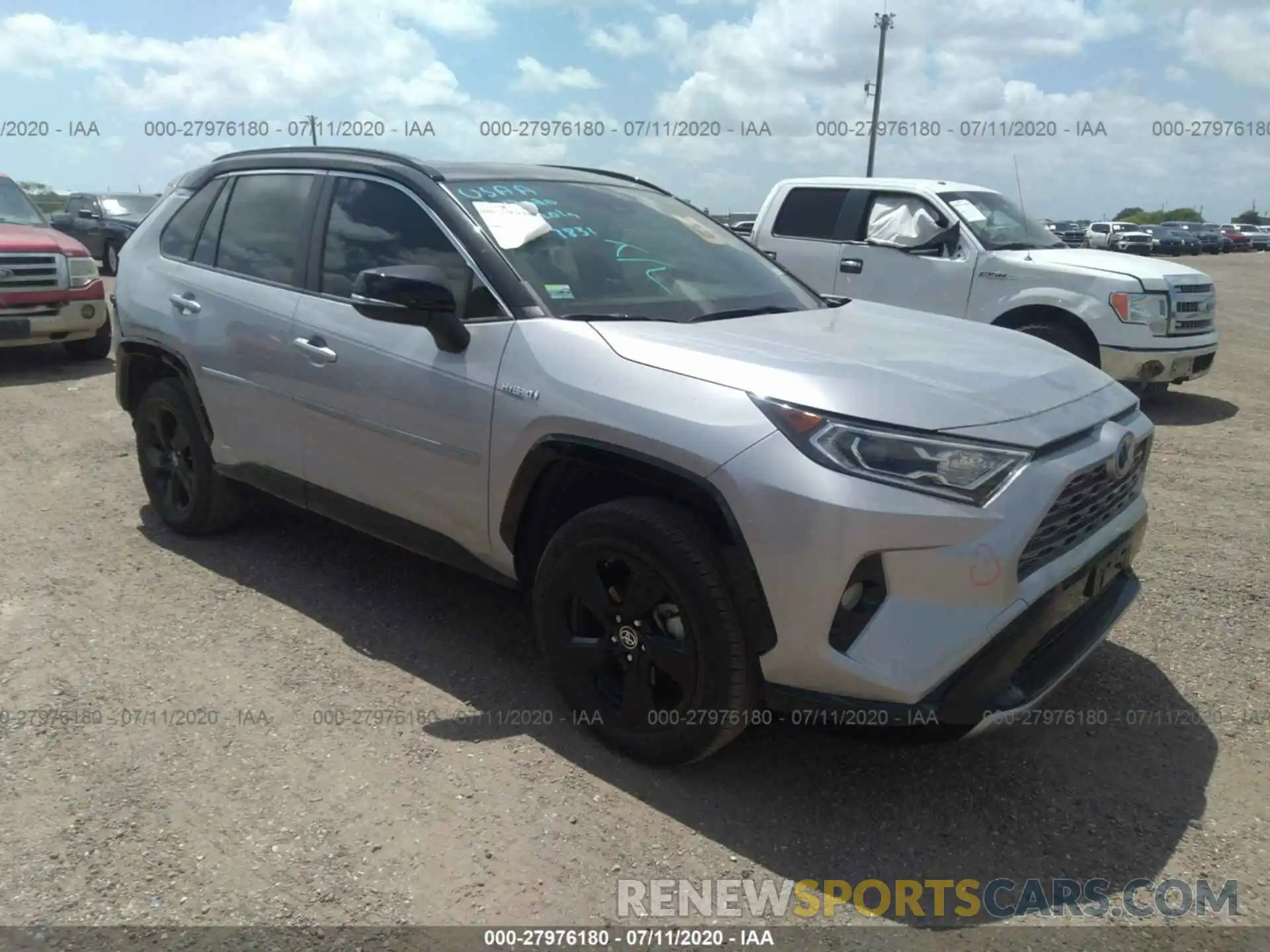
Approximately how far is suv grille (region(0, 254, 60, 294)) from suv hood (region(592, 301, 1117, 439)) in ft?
26.4

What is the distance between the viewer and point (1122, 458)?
3062 millimetres

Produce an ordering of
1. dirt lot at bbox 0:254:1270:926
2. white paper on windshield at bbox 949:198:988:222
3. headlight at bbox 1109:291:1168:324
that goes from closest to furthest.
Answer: dirt lot at bbox 0:254:1270:926 < headlight at bbox 1109:291:1168:324 < white paper on windshield at bbox 949:198:988:222

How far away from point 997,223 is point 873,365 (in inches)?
259

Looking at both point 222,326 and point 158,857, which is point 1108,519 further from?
point 222,326

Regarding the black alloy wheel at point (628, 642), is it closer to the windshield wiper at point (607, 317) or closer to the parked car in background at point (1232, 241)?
the windshield wiper at point (607, 317)

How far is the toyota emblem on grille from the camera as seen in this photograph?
3.00m

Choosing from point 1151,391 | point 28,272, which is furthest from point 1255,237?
Answer: point 28,272

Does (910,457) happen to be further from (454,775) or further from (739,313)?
(454,775)

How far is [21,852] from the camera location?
2805 mm

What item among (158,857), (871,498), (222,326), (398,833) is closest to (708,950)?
(398,833)

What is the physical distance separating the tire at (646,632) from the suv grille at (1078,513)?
81 centimetres

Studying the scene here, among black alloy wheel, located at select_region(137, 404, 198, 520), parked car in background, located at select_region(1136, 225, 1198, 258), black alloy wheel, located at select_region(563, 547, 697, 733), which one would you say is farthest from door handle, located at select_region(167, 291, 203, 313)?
parked car in background, located at select_region(1136, 225, 1198, 258)

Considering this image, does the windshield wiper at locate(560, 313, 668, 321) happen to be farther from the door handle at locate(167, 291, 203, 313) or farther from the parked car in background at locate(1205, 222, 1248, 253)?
the parked car in background at locate(1205, 222, 1248, 253)

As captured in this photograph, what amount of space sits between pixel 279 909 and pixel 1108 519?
255cm
